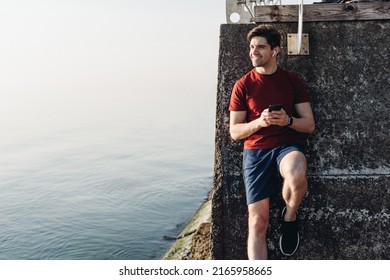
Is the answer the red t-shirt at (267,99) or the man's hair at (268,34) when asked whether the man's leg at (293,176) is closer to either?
the red t-shirt at (267,99)

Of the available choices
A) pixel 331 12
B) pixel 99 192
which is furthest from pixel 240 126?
pixel 99 192

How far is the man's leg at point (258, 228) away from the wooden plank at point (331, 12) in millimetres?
1822

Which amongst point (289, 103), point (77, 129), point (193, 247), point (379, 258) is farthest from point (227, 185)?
point (77, 129)

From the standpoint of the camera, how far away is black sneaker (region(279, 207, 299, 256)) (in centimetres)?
371

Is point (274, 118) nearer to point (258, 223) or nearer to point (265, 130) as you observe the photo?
point (265, 130)

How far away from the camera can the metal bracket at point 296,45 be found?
13.7 ft

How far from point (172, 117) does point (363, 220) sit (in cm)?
2867

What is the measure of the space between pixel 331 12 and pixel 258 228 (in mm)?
2193

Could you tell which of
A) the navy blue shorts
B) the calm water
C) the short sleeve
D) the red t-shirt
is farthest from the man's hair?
the calm water

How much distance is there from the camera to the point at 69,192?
12.9m

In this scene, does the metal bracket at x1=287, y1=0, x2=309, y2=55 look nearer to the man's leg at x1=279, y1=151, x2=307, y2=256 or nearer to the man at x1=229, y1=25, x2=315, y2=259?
the man at x1=229, y1=25, x2=315, y2=259

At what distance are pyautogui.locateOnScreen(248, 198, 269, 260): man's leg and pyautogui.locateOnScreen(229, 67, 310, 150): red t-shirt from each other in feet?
1.61

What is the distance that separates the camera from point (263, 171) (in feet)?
11.9

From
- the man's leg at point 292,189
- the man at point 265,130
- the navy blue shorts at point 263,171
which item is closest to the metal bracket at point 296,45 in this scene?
the man at point 265,130
